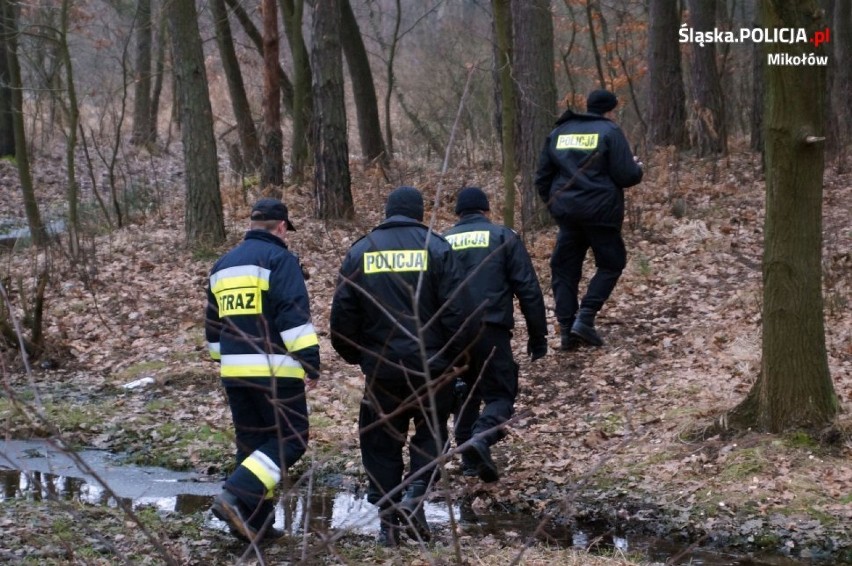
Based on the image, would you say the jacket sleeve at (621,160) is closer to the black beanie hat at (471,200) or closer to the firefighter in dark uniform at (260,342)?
the black beanie hat at (471,200)

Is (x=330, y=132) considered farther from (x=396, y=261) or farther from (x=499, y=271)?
(x=396, y=261)

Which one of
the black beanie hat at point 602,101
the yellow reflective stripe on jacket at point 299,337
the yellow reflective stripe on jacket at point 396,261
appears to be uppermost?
the black beanie hat at point 602,101

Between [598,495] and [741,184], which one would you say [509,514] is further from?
[741,184]

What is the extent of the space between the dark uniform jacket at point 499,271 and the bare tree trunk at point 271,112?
34.6 feet

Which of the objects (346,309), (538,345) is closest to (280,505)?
(346,309)

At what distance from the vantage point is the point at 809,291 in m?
6.87

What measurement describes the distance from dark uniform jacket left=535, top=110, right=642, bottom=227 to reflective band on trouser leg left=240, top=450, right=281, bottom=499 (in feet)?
14.0

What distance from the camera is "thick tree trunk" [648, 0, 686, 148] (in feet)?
58.8

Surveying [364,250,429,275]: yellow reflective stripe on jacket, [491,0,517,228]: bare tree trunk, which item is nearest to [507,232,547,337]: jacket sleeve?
[364,250,429,275]: yellow reflective stripe on jacket

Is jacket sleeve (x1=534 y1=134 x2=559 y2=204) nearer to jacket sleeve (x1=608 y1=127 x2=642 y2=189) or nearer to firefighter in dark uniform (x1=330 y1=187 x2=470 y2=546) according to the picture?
jacket sleeve (x1=608 y1=127 x2=642 y2=189)

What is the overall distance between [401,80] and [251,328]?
25.1 m

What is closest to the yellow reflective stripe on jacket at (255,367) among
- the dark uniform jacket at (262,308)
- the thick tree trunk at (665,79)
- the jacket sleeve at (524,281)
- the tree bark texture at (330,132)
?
the dark uniform jacket at (262,308)

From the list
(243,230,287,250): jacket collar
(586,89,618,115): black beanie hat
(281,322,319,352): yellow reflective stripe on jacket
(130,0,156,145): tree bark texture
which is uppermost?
(130,0,156,145): tree bark texture

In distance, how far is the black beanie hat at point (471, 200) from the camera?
293 inches
